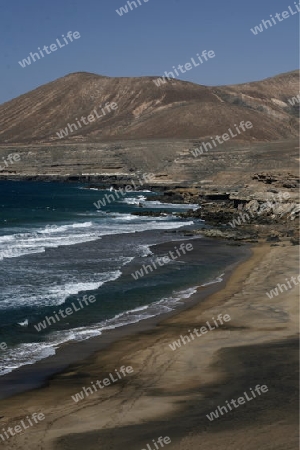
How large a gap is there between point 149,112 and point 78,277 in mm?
153910

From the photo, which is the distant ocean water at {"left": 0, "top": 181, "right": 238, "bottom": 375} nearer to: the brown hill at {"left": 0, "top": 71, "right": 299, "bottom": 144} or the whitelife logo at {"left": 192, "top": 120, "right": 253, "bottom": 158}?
the whitelife logo at {"left": 192, "top": 120, "right": 253, "bottom": 158}

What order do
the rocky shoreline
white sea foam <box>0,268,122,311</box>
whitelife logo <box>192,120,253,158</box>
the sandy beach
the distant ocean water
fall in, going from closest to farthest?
the sandy beach
the distant ocean water
white sea foam <box>0,268,122,311</box>
the rocky shoreline
whitelife logo <box>192,120,253,158</box>

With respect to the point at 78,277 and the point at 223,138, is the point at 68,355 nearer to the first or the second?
the point at 78,277

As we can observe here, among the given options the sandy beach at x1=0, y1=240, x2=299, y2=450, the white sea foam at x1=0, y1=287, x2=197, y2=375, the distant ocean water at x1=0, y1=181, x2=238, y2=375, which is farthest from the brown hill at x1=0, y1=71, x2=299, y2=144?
the sandy beach at x1=0, y1=240, x2=299, y2=450

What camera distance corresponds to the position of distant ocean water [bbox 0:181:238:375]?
17812 mm

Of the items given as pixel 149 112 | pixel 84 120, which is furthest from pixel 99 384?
pixel 149 112

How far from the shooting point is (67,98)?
190 m

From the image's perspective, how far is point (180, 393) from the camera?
12250 mm

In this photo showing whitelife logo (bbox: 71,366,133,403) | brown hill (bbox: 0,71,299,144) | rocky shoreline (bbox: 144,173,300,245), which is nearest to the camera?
whitelife logo (bbox: 71,366,133,403)

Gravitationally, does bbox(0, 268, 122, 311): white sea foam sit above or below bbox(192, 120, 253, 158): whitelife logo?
above

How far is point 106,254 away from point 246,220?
58.1ft

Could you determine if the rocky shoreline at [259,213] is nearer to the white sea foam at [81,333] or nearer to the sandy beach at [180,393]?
the white sea foam at [81,333]

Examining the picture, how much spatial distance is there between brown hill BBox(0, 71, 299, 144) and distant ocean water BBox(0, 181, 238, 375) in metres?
109

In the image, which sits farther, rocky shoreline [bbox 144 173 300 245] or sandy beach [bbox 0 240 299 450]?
rocky shoreline [bbox 144 173 300 245]
